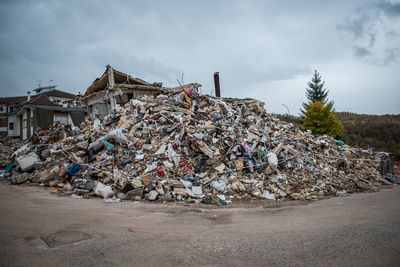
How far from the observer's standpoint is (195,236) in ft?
9.54

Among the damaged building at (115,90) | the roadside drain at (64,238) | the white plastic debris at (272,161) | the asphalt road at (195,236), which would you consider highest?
the damaged building at (115,90)

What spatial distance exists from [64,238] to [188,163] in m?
3.99

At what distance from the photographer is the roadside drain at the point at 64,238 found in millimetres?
2546

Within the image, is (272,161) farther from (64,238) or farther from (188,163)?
(64,238)

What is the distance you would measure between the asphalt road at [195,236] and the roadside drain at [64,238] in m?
0.01

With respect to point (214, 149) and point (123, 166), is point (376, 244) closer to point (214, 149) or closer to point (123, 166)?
point (214, 149)

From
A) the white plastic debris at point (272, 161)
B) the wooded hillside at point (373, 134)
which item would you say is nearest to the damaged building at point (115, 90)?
the white plastic debris at point (272, 161)

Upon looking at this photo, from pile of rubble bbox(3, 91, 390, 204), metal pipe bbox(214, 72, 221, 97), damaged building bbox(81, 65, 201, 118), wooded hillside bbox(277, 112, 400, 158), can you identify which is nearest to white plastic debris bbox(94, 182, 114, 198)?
Result: pile of rubble bbox(3, 91, 390, 204)

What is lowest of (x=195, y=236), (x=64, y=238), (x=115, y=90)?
(x=195, y=236)

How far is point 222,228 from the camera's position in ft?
10.7

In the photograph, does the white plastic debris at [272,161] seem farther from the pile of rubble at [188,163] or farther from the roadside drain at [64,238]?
the roadside drain at [64,238]

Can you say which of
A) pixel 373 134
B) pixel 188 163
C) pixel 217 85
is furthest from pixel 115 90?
pixel 373 134

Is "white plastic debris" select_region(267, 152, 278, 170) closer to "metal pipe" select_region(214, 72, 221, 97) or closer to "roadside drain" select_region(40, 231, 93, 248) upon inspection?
"roadside drain" select_region(40, 231, 93, 248)

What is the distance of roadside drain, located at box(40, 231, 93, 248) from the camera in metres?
2.55
